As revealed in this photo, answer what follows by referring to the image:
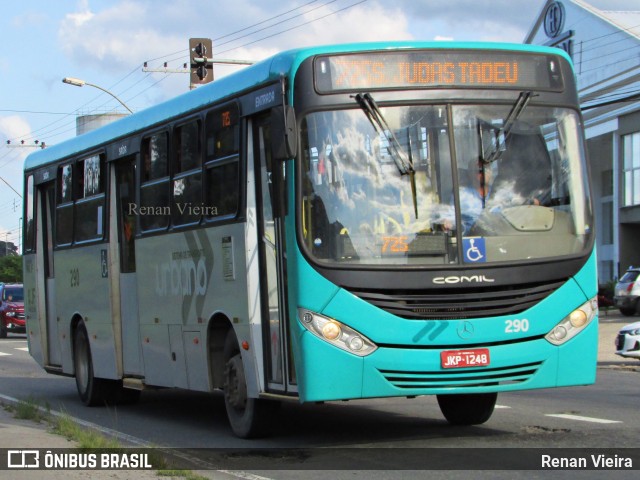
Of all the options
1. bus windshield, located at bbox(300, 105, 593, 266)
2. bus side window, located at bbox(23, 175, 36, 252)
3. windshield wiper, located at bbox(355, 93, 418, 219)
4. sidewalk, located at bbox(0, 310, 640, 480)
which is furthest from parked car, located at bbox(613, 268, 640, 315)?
windshield wiper, located at bbox(355, 93, 418, 219)

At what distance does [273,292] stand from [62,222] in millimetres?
6925

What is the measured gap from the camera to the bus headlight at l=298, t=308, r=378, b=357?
30.2 feet

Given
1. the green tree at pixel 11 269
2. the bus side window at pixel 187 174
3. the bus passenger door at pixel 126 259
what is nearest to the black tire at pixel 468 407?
Answer: the bus side window at pixel 187 174

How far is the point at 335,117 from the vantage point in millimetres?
9523

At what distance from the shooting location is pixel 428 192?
9461 millimetres

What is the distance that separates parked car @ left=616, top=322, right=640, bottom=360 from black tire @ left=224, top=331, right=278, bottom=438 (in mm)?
10976

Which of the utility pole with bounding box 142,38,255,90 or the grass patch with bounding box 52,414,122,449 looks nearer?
the grass patch with bounding box 52,414,122,449

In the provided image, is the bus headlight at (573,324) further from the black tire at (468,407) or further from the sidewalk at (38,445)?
the sidewalk at (38,445)

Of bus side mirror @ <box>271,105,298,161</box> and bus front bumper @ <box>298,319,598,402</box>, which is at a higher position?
bus side mirror @ <box>271,105,298,161</box>

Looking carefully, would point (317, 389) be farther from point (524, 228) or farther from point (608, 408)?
point (608, 408)

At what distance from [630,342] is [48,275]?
9.90 meters

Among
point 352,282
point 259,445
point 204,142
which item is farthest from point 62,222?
point 352,282

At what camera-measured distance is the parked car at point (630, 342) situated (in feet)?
66.4

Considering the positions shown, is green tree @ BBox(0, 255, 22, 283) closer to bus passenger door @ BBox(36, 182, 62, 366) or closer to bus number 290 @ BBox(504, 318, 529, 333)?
bus passenger door @ BBox(36, 182, 62, 366)
